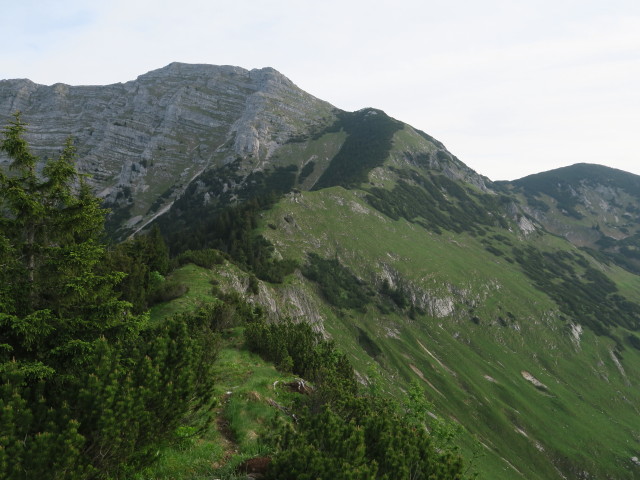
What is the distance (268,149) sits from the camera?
198750mm

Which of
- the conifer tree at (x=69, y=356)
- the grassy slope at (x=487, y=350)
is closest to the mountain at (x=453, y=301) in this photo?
A: the grassy slope at (x=487, y=350)

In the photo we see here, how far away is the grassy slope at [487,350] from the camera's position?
198ft

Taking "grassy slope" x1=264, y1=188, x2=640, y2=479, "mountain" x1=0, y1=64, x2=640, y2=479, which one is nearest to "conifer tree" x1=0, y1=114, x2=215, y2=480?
"mountain" x1=0, y1=64, x2=640, y2=479

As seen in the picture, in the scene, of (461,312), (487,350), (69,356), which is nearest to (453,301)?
(461,312)

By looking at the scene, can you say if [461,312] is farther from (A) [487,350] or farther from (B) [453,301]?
(A) [487,350]

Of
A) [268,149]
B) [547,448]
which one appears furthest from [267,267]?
[268,149]

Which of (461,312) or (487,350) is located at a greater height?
(461,312)

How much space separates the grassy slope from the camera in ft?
198

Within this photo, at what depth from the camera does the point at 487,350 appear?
265ft

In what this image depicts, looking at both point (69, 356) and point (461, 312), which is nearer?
point (69, 356)

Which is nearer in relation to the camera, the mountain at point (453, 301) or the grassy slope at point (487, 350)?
the mountain at point (453, 301)

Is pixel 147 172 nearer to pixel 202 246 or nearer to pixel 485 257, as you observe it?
pixel 202 246

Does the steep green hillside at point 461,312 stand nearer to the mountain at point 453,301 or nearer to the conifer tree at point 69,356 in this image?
the mountain at point 453,301

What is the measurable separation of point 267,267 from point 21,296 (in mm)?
53767
